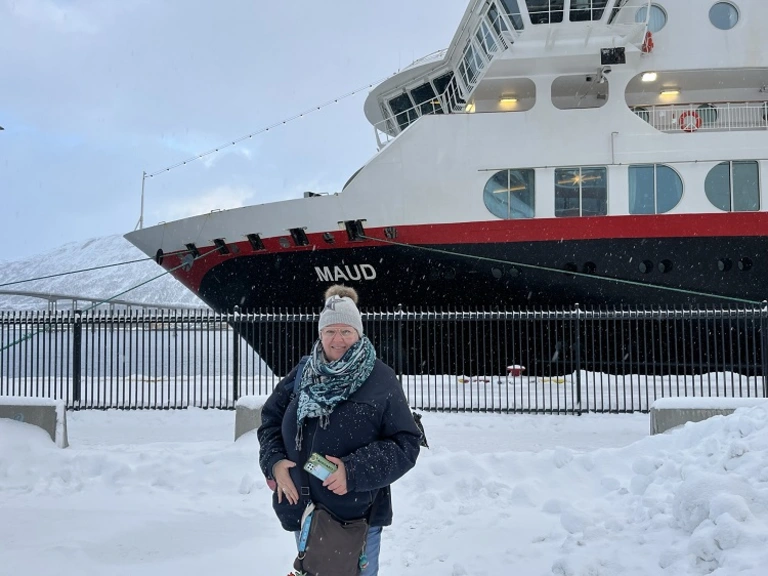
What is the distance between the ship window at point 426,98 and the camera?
748 inches

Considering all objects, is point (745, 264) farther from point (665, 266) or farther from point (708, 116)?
point (708, 116)

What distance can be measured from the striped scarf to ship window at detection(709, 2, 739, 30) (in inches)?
606

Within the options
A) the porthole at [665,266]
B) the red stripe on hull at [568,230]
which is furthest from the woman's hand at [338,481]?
the porthole at [665,266]

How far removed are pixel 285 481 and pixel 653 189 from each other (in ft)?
42.3

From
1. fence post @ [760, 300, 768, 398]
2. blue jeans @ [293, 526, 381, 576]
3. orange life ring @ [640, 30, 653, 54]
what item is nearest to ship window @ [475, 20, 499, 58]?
Result: orange life ring @ [640, 30, 653, 54]

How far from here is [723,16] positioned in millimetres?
15047

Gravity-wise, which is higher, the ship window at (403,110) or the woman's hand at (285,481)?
the ship window at (403,110)

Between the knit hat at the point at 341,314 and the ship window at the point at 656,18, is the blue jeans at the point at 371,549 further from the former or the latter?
the ship window at the point at 656,18

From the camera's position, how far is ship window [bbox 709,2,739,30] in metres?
15.0

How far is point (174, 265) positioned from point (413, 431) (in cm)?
1535

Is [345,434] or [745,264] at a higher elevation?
[745,264]

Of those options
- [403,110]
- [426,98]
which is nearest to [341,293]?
[426,98]

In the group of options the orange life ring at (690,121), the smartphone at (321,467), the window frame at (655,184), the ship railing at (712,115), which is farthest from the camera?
the ship railing at (712,115)

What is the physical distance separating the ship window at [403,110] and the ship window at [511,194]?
582 centimetres
